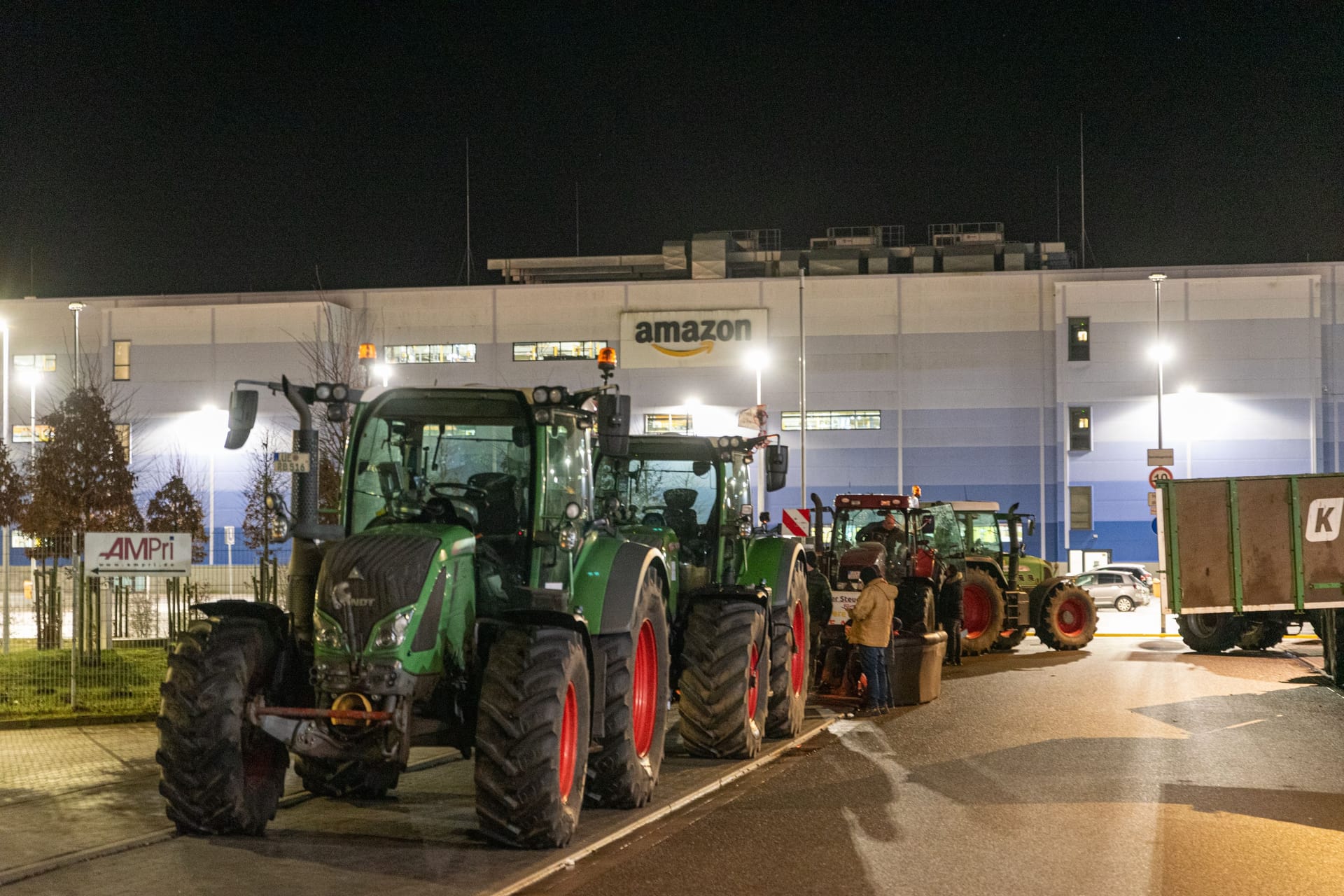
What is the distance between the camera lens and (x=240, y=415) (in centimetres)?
943

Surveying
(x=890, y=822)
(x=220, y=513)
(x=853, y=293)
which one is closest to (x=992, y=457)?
(x=853, y=293)

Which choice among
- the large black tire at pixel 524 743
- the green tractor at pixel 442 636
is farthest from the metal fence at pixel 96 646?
the large black tire at pixel 524 743

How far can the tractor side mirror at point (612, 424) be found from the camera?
9727mm

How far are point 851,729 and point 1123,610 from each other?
26563 mm

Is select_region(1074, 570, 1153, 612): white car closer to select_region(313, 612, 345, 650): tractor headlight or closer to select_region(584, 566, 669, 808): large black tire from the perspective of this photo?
select_region(584, 566, 669, 808): large black tire

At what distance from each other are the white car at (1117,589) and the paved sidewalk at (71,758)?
2988 cm

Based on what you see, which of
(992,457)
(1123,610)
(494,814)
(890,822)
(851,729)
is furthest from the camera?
(992,457)

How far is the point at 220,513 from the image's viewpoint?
159ft

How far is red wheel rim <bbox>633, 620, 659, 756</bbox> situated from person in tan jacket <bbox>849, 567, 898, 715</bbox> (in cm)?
568

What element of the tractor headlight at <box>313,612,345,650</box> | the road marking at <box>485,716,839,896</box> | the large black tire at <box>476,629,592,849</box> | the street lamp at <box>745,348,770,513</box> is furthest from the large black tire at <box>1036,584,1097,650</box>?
the tractor headlight at <box>313,612,345,650</box>

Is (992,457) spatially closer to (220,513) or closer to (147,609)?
(220,513)

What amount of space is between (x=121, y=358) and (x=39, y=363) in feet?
11.2

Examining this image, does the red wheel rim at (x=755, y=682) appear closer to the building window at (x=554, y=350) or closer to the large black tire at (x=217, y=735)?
the large black tire at (x=217, y=735)

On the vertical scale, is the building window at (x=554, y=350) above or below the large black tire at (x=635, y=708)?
above
